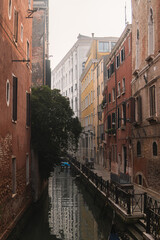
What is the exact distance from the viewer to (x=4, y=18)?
11.3 metres

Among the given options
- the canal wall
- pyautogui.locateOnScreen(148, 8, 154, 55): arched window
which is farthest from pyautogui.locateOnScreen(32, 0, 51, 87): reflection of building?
pyautogui.locateOnScreen(148, 8, 154, 55): arched window

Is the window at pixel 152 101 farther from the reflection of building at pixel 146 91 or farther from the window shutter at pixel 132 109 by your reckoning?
the window shutter at pixel 132 109

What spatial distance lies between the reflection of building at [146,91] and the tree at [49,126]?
4489mm

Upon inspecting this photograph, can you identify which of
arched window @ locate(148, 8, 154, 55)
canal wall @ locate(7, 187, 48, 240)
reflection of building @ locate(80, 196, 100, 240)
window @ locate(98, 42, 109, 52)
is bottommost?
reflection of building @ locate(80, 196, 100, 240)

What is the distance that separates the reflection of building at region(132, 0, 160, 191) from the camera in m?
16.9

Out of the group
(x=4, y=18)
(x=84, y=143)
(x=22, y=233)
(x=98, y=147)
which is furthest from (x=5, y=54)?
(x=84, y=143)

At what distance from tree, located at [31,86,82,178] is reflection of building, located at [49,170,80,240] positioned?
2524 millimetres

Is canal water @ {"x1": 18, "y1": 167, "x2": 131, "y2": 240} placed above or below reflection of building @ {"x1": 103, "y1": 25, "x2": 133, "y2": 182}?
below

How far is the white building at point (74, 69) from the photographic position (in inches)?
2446

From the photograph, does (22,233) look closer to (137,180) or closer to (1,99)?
(1,99)

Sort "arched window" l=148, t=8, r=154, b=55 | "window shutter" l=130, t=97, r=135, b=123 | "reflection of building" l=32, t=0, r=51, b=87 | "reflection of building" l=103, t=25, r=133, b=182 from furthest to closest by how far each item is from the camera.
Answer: "reflection of building" l=32, t=0, r=51, b=87, "reflection of building" l=103, t=25, r=133, b=182, "window shutter" l=130, t=97, r=135, b=123, "arched window" l=148, t=8, r=154, b=55

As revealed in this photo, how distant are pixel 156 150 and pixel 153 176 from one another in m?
1.49

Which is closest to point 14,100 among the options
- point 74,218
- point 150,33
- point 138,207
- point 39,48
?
point 138,207

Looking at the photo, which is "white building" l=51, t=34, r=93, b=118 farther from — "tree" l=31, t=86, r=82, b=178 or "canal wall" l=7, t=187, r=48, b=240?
"canal wall" l=7, t=187, r=48, b=240
